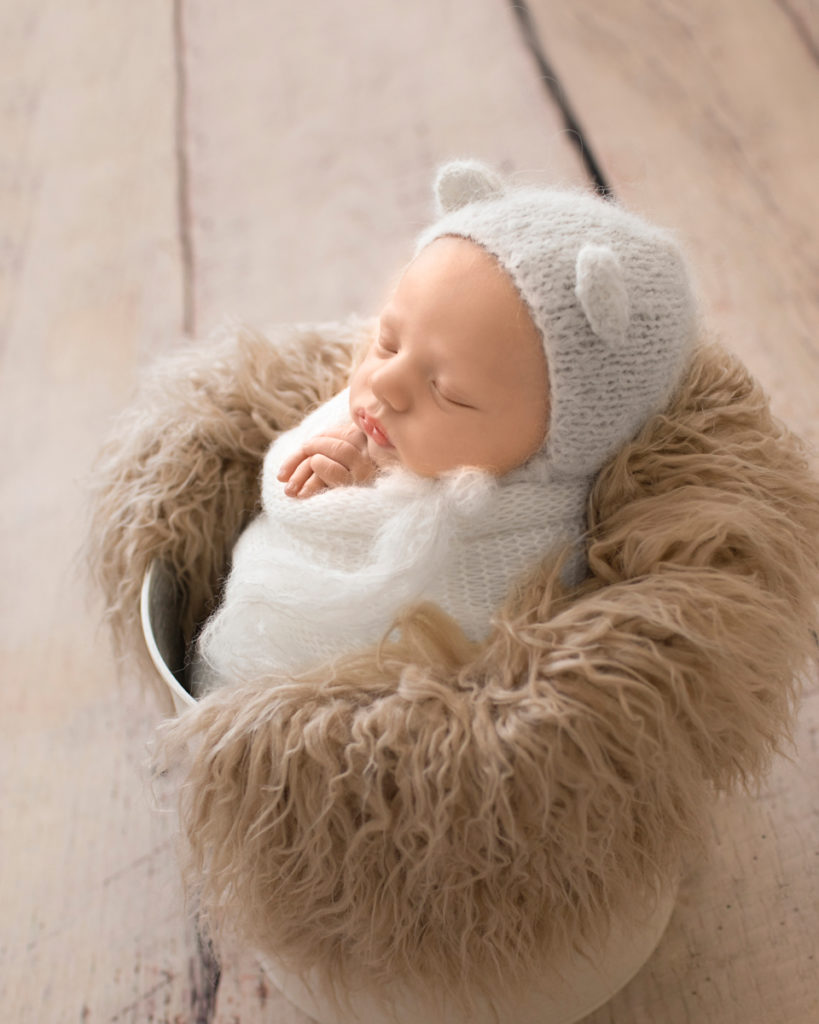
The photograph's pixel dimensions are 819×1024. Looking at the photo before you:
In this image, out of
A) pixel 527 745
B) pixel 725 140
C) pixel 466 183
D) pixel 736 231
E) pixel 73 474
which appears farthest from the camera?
pixel 725 140

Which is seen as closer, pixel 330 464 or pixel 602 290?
pixel 602 290

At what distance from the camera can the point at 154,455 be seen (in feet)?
2.85

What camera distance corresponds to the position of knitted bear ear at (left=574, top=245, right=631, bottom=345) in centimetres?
60

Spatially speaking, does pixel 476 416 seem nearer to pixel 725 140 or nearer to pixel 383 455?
pixel 383 455

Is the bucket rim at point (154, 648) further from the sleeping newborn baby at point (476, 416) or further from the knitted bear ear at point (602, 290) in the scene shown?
the knitted bear ear at point (602, 290)

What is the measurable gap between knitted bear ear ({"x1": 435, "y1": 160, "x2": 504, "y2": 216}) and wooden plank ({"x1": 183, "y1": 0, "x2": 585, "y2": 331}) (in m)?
0.58

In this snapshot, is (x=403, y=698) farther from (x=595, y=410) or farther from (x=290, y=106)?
(x=290, y=106)

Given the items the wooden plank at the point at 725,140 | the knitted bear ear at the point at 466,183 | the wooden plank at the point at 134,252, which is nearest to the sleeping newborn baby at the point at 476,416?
the knitted bear ear at the point at 466,183

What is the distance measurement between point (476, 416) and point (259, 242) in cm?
87

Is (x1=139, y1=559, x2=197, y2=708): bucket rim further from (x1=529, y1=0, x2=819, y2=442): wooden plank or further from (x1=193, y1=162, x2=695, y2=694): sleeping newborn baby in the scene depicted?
(x1=529, y1=0, x2=819, y2=442): wooden plank

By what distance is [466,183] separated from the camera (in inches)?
28.1

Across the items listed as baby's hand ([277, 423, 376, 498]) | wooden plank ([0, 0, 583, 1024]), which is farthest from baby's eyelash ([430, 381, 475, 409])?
wooden plank ([0, 0, 583, 1024])

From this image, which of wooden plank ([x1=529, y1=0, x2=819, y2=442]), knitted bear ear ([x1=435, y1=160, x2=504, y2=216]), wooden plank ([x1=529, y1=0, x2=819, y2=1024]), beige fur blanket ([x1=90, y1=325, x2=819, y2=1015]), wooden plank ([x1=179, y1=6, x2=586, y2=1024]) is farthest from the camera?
wooden plank ([x1=179, y1=6, x2=586, y2=1024])

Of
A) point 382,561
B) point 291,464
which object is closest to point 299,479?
point 291,464
